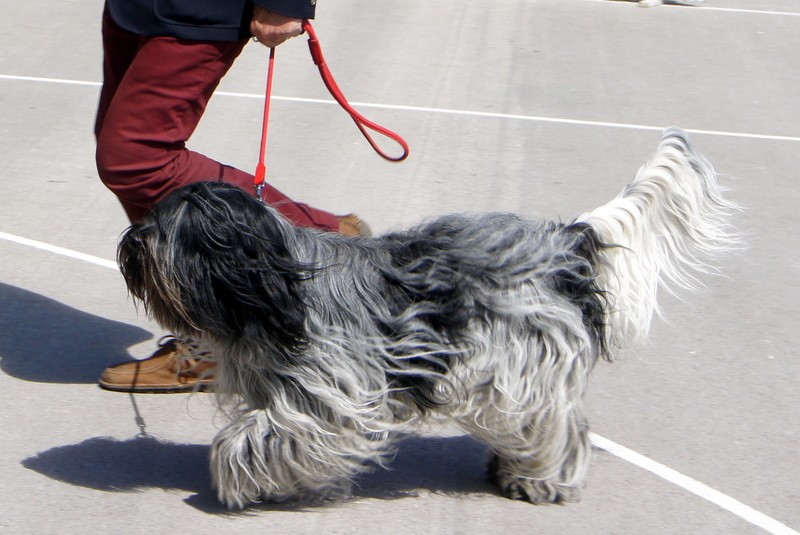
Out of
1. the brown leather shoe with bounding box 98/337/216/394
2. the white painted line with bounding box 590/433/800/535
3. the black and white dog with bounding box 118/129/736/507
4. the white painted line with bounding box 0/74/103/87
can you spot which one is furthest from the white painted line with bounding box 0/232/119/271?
the white painted line with bounding box 0/74/103/87

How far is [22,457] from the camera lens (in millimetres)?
3832

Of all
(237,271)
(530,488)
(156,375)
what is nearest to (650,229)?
(530,488)

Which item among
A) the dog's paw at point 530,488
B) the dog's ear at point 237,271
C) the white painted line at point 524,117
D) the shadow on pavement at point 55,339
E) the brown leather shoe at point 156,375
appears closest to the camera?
the dog's ear at point 237,271

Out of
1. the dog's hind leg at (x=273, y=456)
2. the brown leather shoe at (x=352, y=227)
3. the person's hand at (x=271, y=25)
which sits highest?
the person's hand at (x=271, y=25)

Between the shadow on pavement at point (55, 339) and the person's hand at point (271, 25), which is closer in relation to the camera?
the person's hand at point (271, 25)

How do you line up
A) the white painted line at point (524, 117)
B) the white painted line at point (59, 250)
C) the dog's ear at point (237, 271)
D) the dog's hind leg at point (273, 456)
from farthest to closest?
the white painted line at point (524, 117) < the white painted line at point (59, 250) < the dog's hind leg at point (273, 456) < the dog's ear at point (237, 271)

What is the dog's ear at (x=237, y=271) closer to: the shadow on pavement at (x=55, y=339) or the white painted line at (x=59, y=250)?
the shadow on pavement at (x=55, y=339)

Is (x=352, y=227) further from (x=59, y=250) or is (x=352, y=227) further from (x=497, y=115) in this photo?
(x=497, y=115)

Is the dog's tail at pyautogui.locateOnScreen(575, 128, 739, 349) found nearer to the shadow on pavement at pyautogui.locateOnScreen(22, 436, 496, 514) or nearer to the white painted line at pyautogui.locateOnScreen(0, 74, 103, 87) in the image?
the shadow on pavement at pyautogui.locateOnScreen(22, 436, 496, 514)

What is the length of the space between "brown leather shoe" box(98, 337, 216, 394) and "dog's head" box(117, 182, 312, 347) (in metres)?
1.07

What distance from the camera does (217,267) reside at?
3.18 meters

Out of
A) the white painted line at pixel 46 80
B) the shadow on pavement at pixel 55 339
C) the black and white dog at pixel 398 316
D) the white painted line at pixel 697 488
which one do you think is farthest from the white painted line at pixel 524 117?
the black and white dog at pixel 398 316

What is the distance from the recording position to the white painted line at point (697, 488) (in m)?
3.61

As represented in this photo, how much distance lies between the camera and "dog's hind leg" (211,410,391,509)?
3355mm
